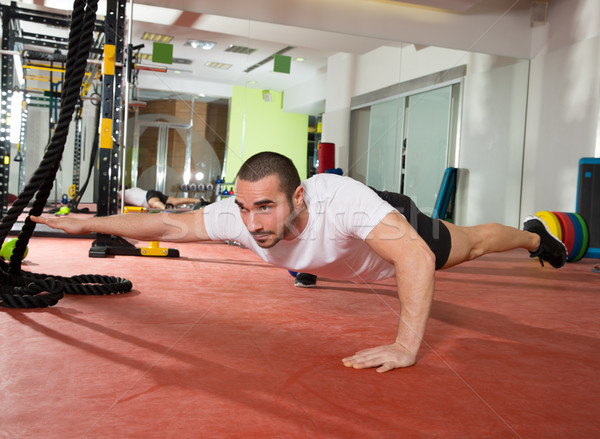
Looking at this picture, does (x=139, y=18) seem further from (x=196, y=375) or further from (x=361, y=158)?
(x=196, y=375)

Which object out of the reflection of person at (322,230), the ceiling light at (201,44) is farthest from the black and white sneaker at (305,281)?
Result: the ceiling light at (201,44)

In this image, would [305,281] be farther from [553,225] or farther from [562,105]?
[562,105]

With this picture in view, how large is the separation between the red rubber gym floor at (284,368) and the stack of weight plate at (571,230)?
1.71 metres

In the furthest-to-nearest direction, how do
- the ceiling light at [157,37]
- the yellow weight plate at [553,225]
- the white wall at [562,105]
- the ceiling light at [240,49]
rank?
the ceiling light at [157,37], the ceiling light at [240,49], the white wall at [562,105], the yellow weight plate at [553,225]

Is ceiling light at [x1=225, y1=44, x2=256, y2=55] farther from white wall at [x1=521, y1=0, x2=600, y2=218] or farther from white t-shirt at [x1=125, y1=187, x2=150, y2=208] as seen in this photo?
white wall at [x1=521, y1=0, x2=600, y2=218]

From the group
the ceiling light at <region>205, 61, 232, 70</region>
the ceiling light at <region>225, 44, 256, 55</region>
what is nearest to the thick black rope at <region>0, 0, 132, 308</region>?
the ceiling light at <region>225, 44, 256, 55</region>

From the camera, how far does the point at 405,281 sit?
58.6 inches

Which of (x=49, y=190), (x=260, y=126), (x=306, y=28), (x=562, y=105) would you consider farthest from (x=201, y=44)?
(x=49, y=190)

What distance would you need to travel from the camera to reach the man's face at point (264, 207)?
1565mm

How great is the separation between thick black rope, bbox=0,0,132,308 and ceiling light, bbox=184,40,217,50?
4.68 meters

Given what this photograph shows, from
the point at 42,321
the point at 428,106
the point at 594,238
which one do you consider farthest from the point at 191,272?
the point at 428,106

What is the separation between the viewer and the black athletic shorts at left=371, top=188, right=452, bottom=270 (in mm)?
Answer: 2037

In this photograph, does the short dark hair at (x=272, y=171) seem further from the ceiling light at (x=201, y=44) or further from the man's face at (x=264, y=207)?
the ceiling light at (x=201, y=44)

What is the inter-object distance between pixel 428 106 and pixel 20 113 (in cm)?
517
